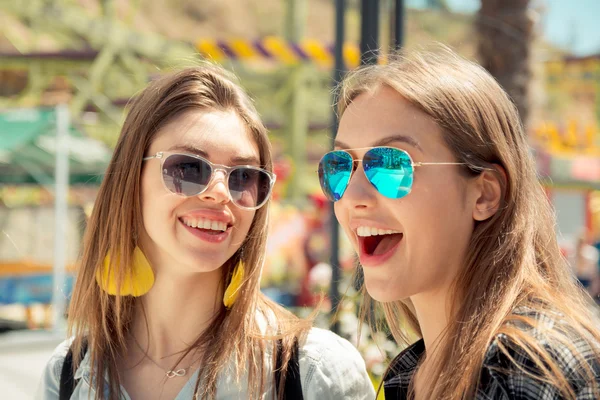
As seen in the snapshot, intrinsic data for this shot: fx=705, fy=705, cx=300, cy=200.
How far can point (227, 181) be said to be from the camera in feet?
6.53

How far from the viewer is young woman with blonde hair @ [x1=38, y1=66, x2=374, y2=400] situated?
6.41ft

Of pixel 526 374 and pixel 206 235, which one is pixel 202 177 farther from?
pixel 526 374

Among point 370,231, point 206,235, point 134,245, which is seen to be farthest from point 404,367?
point 134,245

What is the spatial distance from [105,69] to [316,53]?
614cm

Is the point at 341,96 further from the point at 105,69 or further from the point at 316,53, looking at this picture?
the point at 105,69

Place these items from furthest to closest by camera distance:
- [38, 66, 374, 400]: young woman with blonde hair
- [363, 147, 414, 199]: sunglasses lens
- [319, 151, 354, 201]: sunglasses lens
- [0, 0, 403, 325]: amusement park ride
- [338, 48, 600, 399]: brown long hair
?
[0, 0, 403, 325]: amusement park ride < [38, 66, 374, 400]: young woman with blonde hair < [319, 151, 354, 201]: sunglasses lens < [363, 147, 414, 199]: sunglasses lens < [338, 48, 600, 399]: brown long hair

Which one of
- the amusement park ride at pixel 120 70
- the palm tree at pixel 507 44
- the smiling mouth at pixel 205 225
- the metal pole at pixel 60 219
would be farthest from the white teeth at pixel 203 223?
the amusement park ride at pixel 120 70

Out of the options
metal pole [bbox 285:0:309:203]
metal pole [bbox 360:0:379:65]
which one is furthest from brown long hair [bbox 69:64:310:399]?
metal pole [bbox 285:0:309:203]

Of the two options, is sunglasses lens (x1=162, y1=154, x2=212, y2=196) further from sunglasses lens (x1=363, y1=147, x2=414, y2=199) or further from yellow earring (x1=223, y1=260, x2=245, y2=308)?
sunglasses lens (x1=363, y1=147, x2=414, y2=199)

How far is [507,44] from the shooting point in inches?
215

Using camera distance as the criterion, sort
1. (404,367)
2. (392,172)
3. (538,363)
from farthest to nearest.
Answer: (404,367), (392,172), (538,363)

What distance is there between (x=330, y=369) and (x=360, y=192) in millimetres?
556

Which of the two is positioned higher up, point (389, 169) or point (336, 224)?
point (389, 169)

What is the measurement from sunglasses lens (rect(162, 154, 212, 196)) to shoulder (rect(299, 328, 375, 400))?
0.52 m
